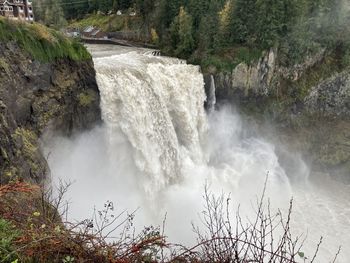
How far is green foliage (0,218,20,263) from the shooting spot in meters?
4.67

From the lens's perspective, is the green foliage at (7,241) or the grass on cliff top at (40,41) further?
the grass on cliff top at (40,41)

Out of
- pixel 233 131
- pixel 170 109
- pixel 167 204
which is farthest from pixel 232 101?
pixel 167 204

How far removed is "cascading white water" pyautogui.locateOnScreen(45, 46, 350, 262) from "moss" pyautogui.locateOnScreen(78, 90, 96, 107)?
1.79 feet

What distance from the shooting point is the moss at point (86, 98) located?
18797 mm

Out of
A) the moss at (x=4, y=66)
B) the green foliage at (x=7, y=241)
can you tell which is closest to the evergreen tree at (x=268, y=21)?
the moss at (x=4, y=66)

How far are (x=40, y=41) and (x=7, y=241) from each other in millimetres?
13895

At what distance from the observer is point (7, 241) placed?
184 inches

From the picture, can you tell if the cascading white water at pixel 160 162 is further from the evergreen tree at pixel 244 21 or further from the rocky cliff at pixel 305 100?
the evergreen tree at pixel 244 21

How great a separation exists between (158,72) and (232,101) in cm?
972

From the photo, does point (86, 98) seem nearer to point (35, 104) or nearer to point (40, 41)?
point (35, 104)

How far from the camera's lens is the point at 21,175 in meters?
12.9

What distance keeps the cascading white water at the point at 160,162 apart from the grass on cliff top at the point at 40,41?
1988 mm

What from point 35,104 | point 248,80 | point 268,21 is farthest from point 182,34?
point 35,104

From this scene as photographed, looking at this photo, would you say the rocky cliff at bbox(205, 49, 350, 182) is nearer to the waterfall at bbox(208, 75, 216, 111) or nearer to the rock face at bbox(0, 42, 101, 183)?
the waterfall at bbox(208, 75, 216, 111)
